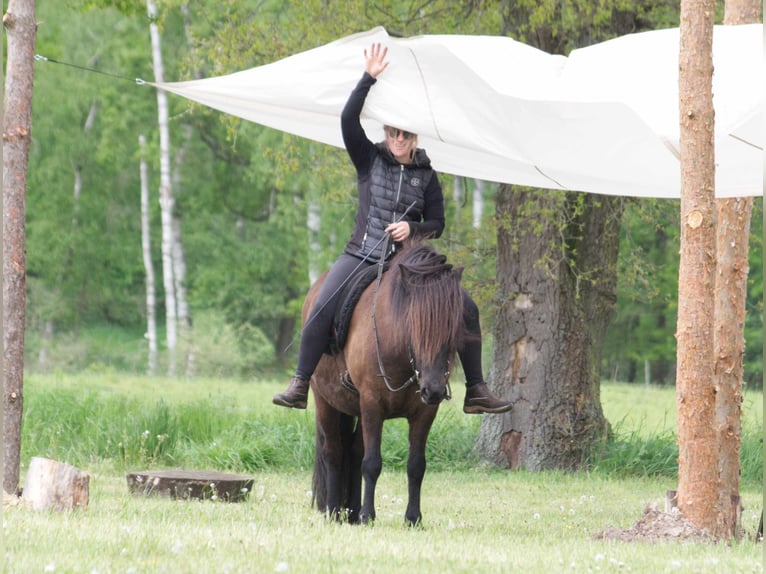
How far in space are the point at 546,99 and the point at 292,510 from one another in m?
3.40

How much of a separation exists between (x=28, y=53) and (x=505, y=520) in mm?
4971

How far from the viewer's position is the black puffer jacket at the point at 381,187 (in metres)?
7.73

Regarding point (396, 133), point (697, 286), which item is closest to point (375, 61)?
point (396, 133)

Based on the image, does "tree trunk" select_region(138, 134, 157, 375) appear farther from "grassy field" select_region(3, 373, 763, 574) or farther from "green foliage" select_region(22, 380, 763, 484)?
"green foliage" select_region(22, 380, 763, 484)

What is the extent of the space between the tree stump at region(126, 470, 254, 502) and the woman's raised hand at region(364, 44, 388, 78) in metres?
3.60

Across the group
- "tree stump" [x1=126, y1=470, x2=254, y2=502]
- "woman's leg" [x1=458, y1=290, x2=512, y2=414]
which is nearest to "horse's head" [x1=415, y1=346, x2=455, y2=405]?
"woman's leg" [x1=458, y1=290, x2=512, y2=414]

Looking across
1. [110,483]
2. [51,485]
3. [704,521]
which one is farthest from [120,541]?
[110,483]

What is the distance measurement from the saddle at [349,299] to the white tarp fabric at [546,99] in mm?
1074

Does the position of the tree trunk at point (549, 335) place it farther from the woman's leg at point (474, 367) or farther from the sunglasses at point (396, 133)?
the woman's leg at point (474, 367)

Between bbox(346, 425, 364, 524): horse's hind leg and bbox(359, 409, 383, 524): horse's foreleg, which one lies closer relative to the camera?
bbox(359, 409, 383, 524): horse's foreleg

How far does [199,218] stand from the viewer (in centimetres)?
3656

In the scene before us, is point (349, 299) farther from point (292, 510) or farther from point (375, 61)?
point (292, 510)

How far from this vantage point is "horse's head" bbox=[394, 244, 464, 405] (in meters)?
6.96

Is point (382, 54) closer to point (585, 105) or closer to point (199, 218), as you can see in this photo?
point (585, 105)
